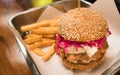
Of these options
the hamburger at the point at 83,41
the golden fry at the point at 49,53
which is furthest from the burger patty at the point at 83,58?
the golden fry at the point at 49,53

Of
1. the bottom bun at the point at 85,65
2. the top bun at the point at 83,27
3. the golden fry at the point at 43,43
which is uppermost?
the top bun at the point at 83,27

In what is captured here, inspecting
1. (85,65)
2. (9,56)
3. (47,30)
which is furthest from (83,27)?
(9,56)

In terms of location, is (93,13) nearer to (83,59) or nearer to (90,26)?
(90,26)

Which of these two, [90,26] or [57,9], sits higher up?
[90,26]

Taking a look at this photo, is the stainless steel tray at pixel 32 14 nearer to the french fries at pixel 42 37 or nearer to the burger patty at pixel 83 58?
the french fries at pixel 42 37

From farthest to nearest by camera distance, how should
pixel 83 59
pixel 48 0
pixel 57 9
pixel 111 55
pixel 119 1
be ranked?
→ pixel 48 0
pixel 57 9
pixel 119 1
pixel 111 55
pixel 83 59

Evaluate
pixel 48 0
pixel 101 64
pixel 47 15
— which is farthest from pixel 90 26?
pixel 48 0

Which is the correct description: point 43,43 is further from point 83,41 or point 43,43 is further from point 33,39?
point 83,41
